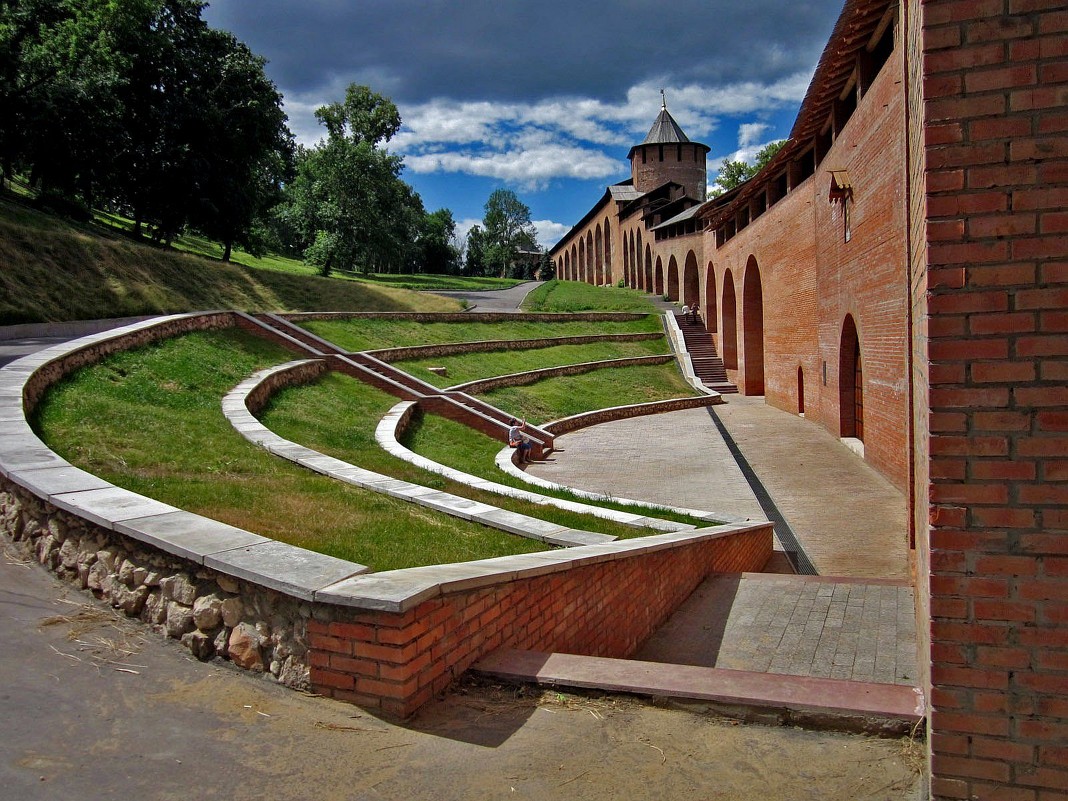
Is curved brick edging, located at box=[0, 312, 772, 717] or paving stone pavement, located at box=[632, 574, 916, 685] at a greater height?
curved brick edging, located at box=[0, 312, 772, 717]

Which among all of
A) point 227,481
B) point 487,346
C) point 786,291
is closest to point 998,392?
point 227,481

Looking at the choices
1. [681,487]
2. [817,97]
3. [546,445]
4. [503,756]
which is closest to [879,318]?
[681,487]

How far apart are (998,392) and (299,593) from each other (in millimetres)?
2585

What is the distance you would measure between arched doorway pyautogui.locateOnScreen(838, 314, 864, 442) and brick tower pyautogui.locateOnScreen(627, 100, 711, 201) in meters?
42.9

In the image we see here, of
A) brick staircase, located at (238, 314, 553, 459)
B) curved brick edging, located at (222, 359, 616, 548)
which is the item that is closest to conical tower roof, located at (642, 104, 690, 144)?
brick staircase, located at (238, 314, 553, 459)

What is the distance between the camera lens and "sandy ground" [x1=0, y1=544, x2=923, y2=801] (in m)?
2.47

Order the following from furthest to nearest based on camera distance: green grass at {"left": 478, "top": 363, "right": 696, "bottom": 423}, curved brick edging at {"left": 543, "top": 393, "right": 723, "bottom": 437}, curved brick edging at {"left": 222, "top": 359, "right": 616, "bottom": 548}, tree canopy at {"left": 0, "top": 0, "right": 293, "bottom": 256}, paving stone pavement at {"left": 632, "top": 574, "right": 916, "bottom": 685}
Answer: tree canopy at {"left": 0, "top": 0, "right": 293, "bottom": 256}, green grass at {"left": 478, "top": 363, "right": 696, "bottom": 423}, curved brick edging at {"left": 543, "top": 393, "right": 723, "bottom": 437}, curved brick edging at {"left": 222, "top": 359, "right": 616, "bottom": 548}, paving stone pavement at {"left": 632, "top": 574, "right": 916, "bottom": 685}

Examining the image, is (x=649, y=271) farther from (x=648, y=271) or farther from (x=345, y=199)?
(x=345, y=199)

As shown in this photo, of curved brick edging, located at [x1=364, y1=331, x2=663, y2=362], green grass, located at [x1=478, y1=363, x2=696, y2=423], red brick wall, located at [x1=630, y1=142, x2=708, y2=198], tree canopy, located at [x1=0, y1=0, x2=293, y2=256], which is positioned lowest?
green grass, located at [x1=478, y1=363, x2=696, y2=423]

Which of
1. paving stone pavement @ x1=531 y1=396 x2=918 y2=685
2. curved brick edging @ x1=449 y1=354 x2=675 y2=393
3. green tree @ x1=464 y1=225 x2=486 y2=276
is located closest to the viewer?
paving stone pavement @ x1=531 y1=396 x2=918 y2=685

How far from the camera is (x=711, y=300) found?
107ft

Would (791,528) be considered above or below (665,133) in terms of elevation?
below

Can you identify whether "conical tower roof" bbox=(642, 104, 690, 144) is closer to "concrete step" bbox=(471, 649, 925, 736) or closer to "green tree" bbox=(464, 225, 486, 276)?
"green tree" bbox=(464, 225, 486, 276)

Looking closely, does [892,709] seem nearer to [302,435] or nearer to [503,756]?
[503,756]
